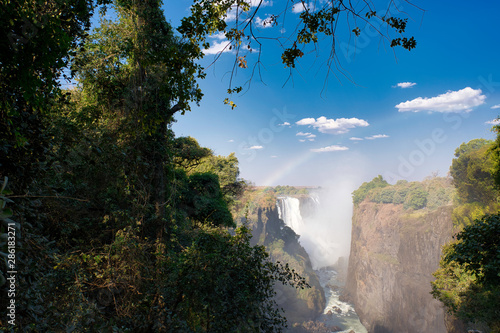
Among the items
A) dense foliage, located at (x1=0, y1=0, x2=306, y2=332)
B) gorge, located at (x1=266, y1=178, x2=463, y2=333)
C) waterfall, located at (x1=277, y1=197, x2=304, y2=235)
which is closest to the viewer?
dense foliage, located at (x1=0, y1=0, x2=306, y2=332)

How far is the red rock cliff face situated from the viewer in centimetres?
2944

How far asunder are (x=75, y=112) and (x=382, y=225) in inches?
1800

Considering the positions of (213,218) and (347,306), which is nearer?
(213,218)

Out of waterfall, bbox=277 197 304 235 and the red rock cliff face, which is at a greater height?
waterfall, bbox=277 197 304 235

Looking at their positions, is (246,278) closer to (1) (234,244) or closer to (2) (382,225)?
(1) (234,244)

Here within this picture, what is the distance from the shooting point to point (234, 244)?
5754mm

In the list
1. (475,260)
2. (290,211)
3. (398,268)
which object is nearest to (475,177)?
(398,268)

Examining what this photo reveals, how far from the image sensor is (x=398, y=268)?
116ft

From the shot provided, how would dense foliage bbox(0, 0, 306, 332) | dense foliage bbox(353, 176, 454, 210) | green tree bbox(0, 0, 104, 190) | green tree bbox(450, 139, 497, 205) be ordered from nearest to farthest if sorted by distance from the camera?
green tree bbox(0, 0, 104, 190) < dense foliage bbox(0, 0, 306, 332) < green tree bbox(450, 139, 497, 205) < dense foliage bbox(353, 176, 454, 210)

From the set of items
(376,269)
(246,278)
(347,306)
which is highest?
(246,278)

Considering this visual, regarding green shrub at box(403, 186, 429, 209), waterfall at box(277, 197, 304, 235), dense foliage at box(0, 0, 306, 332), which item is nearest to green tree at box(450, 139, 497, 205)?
green shrub at box(403, 186, 429, 209)

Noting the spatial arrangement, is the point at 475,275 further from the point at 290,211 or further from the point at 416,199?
the point at 290,211

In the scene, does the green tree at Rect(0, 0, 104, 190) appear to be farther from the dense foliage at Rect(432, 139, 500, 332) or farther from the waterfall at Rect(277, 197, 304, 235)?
the waterfall at Rect(277, 197, 304, 235)

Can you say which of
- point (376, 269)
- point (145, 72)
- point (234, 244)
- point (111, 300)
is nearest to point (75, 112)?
point (145, 72)
